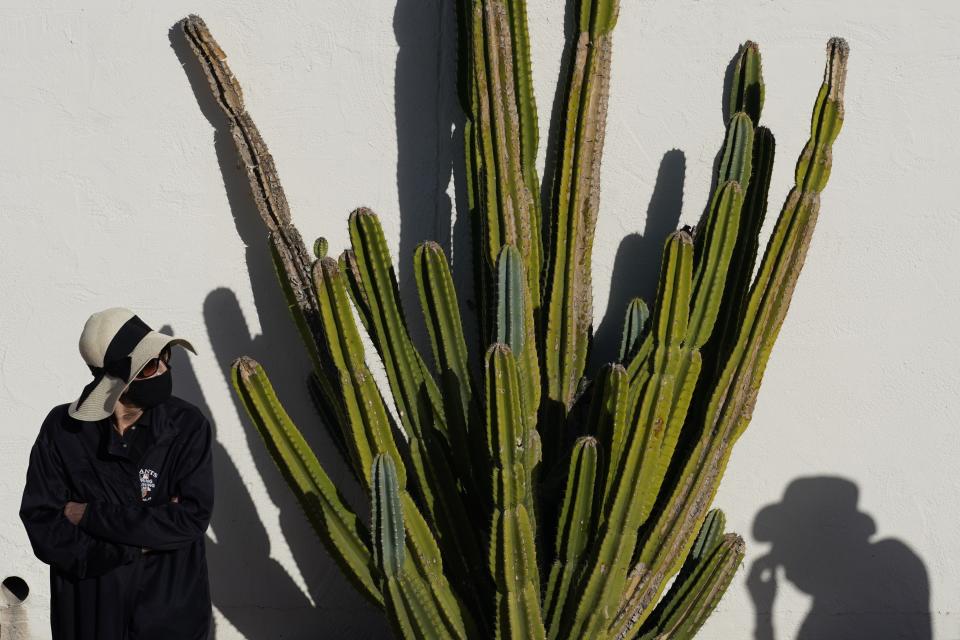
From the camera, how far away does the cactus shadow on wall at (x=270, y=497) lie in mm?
4488

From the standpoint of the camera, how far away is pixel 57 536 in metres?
3.46

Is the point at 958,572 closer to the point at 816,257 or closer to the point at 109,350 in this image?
the point at 816,257

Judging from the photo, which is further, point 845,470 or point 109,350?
point 845,470

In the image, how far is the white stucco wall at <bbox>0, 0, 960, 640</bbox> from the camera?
4.29 meters

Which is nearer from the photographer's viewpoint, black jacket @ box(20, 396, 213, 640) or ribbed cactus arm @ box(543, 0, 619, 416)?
black jacket @ box(20, 396, 213, 640)

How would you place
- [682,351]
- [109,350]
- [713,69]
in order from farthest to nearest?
[713,69] → [682,351] → [109,350]

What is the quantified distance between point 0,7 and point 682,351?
2.53 metres

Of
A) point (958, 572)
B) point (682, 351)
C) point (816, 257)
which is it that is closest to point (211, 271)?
point (682, 351)

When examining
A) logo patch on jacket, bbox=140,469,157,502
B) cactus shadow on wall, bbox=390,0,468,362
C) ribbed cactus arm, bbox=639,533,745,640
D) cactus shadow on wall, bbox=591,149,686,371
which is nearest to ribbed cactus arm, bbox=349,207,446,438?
cactus shadow on wall, bbox=390,0,468,362

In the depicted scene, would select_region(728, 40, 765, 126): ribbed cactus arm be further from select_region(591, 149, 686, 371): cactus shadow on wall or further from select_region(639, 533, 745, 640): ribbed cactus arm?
select_region(639, 533, 745, 640): ribbed cactus arm

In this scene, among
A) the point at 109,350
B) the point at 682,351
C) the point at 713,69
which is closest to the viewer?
the point at 109,350

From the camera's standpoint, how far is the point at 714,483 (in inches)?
156

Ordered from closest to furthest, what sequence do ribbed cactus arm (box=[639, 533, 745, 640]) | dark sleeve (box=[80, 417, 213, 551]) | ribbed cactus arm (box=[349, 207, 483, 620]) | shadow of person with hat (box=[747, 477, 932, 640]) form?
dark sleeve (box=[80, 417, 213, 551]) → ribbed cactus arm (box=[349, 207, 483, 620]) → ribbed cactus arm (box=[639, 533, 745, 640]) → shadow of person with hat (box=[747, 477, 932, 640])

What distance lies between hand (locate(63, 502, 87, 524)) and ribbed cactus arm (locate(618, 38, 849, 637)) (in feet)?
5.16
